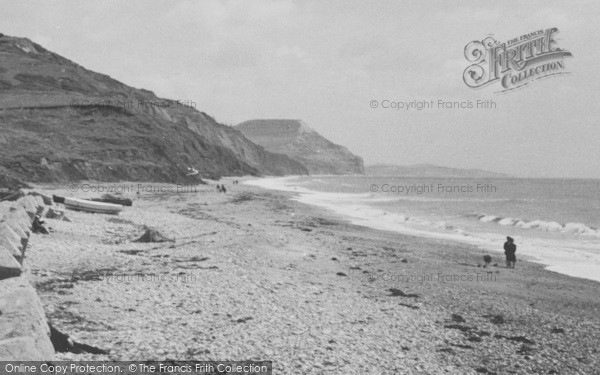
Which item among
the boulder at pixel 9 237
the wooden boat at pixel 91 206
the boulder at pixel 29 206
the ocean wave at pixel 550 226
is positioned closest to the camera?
the boulder at pixel 9 237

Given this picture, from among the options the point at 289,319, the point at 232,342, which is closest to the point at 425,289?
the point at 289,319

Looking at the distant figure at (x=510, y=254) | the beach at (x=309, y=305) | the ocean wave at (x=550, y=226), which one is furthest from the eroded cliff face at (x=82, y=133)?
the ocean wave at (x=550, y=226)

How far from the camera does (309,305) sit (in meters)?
11.0

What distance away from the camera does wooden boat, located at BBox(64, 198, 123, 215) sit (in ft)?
80.5

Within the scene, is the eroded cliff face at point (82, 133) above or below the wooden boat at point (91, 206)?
above

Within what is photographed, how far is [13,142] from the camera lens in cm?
5012

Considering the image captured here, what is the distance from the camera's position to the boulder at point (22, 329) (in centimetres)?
542

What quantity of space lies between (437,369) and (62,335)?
620cm

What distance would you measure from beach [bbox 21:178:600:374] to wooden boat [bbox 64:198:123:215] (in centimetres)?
545

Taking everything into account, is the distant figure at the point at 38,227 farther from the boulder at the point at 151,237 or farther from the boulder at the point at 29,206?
the boulder at the point at 151,237

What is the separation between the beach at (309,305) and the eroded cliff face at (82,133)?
24.7 metres

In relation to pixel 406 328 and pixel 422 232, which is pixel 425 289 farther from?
pixel 422 232

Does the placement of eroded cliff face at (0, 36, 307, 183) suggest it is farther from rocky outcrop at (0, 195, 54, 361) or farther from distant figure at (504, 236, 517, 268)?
distant figure at (504, 236, 517, 268)

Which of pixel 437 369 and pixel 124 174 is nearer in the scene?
pixel 437 369
